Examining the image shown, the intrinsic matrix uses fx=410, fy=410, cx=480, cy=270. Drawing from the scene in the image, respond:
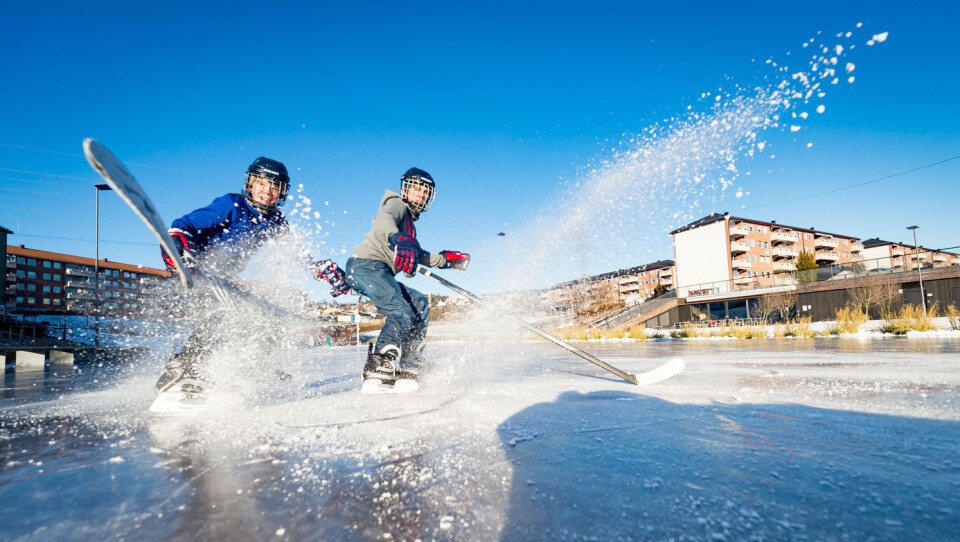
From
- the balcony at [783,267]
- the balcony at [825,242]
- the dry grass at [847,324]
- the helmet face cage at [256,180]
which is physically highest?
the balcony at [825,242]

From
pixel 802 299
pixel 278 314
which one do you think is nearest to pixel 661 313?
pixel 802 299

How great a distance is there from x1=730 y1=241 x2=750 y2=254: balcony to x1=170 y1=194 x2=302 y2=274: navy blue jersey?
2254 inches

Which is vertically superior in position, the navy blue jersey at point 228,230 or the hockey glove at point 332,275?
the navy blue jersey at point 228,230

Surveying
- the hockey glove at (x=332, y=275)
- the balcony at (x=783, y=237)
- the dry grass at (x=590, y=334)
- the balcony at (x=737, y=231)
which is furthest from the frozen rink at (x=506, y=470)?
the balcony at (x=783, y=237)

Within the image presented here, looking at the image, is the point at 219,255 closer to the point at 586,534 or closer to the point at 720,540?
the point at 586,534

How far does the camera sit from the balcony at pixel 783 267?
55.5 meters

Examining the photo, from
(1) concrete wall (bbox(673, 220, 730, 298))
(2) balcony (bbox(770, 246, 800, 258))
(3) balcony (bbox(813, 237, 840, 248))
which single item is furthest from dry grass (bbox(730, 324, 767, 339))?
(3) balcony (bbox(813, 237, 840, 248))

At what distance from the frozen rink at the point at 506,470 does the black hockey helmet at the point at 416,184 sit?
195 centimetres

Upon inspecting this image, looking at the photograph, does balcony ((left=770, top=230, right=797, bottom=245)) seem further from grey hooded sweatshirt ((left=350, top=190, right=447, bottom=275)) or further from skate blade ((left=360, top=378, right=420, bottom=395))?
skate blade ((left=360, top=378, right=420, bottom=395))

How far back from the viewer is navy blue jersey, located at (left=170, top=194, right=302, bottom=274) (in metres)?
2.85

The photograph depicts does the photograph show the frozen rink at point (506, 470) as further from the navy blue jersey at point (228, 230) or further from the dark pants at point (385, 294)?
the navy blue jersey at point (228, 230)

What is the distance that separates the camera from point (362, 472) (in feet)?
3.94

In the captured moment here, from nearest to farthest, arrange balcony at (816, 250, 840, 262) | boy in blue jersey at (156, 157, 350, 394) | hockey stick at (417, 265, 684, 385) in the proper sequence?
boy in blue jersey at (156, 157, 350, 394) → hockey stick at (417, 265, 684, 385) → balcony at (816, 250, 840, 262)

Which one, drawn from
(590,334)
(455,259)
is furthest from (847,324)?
(455,259)
